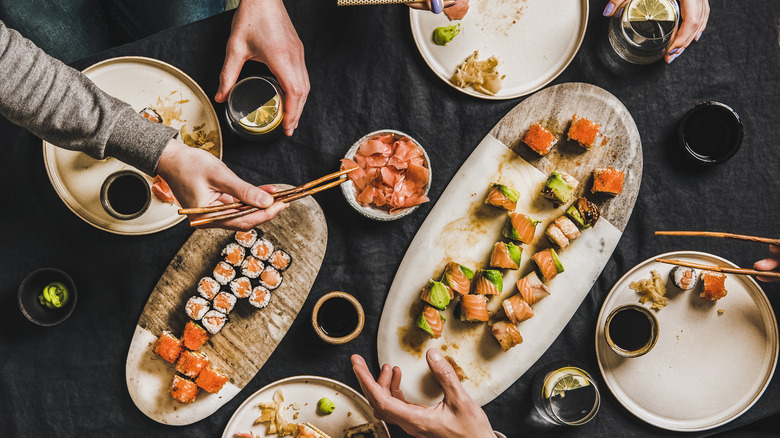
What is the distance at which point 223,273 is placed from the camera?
2.17 m

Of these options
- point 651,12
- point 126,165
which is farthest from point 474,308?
point 126,165

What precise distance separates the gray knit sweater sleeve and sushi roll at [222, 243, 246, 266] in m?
0.52

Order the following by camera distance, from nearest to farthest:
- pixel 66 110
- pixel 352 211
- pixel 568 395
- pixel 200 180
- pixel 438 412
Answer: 1. pixel 66 110
2. pixel 200 180
3. pixel 438 412
4. pixel 568 395
5. pixel 352 211

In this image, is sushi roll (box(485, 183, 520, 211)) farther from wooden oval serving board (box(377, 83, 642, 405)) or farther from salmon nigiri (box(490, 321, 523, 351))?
salmon nigiri (box(490, 321, 523, 351))

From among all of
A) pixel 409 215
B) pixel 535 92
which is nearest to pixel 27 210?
pixel 409 215

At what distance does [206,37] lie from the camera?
2152mm

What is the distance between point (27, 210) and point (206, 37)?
3.61 feet

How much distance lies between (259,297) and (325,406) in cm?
56

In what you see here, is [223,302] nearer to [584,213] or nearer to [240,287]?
[240,287]

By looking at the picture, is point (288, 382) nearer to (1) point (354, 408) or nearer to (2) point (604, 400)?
(1) point (354, 408)

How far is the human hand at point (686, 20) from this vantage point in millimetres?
2135

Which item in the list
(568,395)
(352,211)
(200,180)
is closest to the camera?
(200,180)

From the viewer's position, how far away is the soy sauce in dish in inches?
85.4

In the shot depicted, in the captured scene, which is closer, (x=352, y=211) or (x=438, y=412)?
(x=438, y=412)
